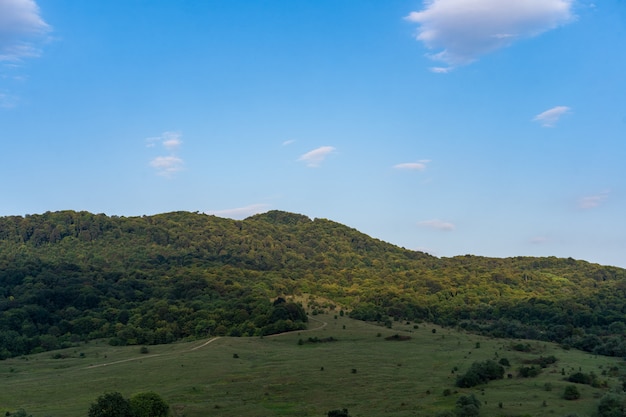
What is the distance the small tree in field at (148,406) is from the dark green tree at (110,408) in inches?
24.0

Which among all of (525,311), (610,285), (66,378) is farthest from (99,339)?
(610,285)

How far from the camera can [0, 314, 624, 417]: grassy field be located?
2095 inches

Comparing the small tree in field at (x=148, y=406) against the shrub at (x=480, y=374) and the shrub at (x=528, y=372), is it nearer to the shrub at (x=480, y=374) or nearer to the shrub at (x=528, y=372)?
the shrub at (x=480, y=374)

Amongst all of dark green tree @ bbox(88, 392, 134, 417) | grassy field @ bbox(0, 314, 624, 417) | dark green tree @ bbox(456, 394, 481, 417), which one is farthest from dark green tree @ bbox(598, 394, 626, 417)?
dark green tree @ bbox(88, 392, 134, 417)

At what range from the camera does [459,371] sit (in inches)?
2670

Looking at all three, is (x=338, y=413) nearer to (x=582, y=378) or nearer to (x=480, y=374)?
(x=480, y=374)

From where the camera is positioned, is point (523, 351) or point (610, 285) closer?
point (523, 351)

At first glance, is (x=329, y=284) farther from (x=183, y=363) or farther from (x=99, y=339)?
(x=183, y=363)

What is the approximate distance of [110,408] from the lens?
4672 cm

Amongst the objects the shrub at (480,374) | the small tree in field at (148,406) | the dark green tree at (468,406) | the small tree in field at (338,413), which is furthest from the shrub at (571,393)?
the small tree in field at (148,406)

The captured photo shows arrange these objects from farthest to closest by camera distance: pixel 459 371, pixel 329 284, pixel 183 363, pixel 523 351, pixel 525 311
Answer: pixel 329 284 → pixel 525 311 → pixel 523 351 → pixel 183 363 → pixel 459 371

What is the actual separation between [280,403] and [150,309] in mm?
74203

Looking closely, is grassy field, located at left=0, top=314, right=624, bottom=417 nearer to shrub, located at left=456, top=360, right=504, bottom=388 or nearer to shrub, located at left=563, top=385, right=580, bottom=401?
shrub, located at left=563, top=385, right=580, bottom=401

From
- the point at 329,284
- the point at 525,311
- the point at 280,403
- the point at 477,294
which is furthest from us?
the point at 329,284
